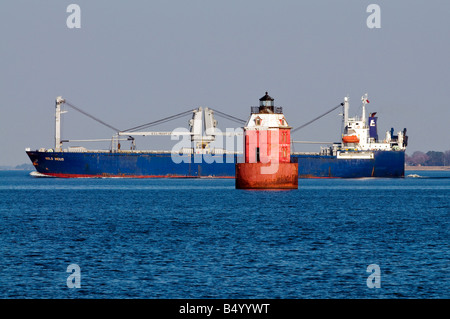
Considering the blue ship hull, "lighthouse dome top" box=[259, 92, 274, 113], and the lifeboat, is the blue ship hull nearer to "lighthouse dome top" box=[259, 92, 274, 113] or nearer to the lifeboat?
the lifeboat

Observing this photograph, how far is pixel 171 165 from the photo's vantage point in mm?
112125

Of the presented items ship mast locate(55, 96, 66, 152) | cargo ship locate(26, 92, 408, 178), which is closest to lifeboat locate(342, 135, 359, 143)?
cargo ship locate(26, 92, 408, 178)

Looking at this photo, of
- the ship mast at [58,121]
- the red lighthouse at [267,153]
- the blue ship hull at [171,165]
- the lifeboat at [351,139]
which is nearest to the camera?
the red lighthouse at [267,153]

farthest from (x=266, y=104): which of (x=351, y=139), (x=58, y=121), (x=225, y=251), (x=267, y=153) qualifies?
(x=58, y=121)

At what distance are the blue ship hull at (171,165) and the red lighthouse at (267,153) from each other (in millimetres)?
46189

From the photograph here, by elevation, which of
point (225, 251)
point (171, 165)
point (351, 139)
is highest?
point (351, 139)

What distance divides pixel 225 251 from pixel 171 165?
8304 centimetres

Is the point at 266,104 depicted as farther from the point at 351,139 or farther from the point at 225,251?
the point at 351,139

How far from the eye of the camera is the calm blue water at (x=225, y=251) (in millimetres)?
21938

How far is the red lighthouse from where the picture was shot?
6238cm

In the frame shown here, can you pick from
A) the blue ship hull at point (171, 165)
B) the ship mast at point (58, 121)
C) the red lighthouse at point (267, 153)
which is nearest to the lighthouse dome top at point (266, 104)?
the red lighthouse at point (267, 153)

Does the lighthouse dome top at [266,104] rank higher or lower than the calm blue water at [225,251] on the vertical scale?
higher

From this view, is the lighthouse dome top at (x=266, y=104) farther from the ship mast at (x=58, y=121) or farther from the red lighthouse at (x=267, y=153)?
the ship mast at (x=58, y=121)
